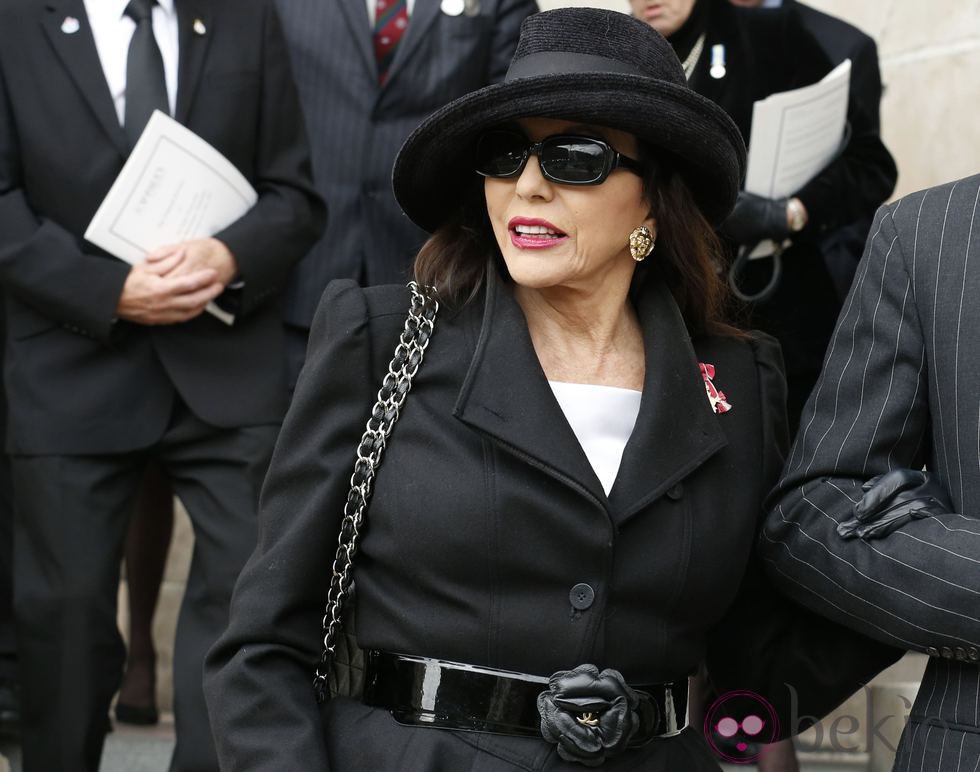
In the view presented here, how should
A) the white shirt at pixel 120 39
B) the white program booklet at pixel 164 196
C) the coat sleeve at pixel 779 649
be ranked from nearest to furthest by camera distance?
the coat sleeve at pixel 779 649, the white program booklet at pixel 164 196, the white shirt at pixel 120 39

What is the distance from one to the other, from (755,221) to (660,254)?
1249 millimetres

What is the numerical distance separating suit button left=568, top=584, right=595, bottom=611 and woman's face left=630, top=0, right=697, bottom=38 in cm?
211

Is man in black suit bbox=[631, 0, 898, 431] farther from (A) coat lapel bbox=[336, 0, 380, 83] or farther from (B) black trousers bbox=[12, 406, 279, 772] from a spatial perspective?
(B) black trousers bbox=[12, 406, 279, 772]

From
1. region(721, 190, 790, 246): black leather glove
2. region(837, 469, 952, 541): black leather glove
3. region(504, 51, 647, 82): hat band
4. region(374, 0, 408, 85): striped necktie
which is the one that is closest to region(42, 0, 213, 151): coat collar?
region(374, 0, 408, 85): striped necktie

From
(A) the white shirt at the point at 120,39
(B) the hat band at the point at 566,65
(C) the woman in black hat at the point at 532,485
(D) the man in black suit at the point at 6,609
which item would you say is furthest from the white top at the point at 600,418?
(D) the man in black suit at the point at 6,609

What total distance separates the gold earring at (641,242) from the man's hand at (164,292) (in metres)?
Result: 1.43

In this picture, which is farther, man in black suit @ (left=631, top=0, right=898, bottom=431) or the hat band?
man in black suit @ (left=631, top=0, right=898, bottom=431)

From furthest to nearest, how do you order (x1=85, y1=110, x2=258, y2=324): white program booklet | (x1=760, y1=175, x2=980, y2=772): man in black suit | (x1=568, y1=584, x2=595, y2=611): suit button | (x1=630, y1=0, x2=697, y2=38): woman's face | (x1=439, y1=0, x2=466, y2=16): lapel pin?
(x1=439, y1=0, x2=466, y2=16): lapel pin, (x1=630, y1=0, x2=697, y2=38): woman's face, (x1=85, y1=110, x2=258, y2=324): white program booklet, (x1=568, y1=584, x2=595, y2=611): suit button, (x1=760, y1=175, x2=980, y2=772): man in black suit

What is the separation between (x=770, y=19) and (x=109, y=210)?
73.5 inches

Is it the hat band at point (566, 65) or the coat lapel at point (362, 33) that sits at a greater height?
the hat band at point (566, 65)

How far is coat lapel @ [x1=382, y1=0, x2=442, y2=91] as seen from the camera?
4.48m

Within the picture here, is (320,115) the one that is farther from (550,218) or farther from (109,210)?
(550,218)

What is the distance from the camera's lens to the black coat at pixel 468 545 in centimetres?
257

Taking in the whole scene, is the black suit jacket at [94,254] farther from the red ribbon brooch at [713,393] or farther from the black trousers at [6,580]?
the red ribbon brooch at [713,393]
